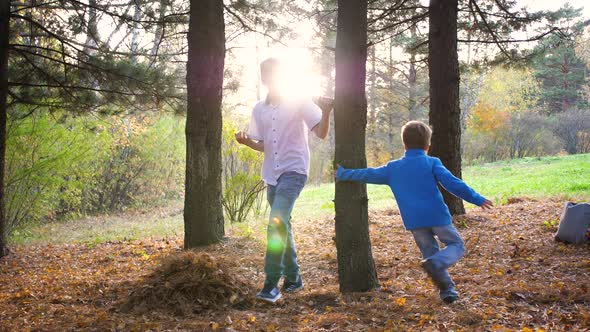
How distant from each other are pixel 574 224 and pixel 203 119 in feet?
14.5

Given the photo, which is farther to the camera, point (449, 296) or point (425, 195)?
point (425, 195)

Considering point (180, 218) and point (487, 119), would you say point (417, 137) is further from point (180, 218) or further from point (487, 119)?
point (487, 119)

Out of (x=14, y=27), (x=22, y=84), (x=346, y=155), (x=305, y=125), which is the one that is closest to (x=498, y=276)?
(x=346, y=155)

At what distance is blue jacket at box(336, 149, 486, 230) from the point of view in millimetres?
3920

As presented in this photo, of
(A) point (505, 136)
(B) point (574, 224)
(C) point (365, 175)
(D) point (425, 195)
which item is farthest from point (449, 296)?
(A) point (505, 136)

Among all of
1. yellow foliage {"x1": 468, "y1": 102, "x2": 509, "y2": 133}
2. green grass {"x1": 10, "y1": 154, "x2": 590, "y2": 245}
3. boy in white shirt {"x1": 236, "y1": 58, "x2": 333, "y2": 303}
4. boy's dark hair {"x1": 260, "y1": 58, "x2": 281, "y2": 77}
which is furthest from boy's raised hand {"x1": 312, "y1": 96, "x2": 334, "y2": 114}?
yellow foliage {"x1": 468, "y1": 102, "x2": 509, "y2": 133}

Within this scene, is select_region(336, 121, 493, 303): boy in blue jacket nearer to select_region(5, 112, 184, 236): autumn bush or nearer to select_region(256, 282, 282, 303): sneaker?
select_region(256, 282, 282, 303): sneaker

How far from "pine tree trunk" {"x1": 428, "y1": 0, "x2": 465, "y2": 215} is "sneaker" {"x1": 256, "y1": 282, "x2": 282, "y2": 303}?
4487mm

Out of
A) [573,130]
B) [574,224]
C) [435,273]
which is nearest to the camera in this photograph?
[435,273]

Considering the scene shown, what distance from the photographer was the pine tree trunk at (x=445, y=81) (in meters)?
7.74

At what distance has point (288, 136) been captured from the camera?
4.15m

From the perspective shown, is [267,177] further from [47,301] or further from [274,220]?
[47,301]

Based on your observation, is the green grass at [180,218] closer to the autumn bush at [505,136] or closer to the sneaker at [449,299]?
the sneaker at [449,299]

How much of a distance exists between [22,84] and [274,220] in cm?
512
